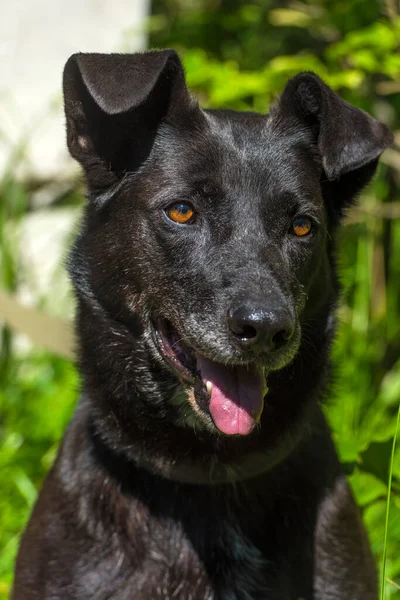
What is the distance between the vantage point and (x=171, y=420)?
9.07 ft

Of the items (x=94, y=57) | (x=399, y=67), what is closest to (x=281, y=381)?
(x=94, y=57)

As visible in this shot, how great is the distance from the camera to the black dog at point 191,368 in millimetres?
2584

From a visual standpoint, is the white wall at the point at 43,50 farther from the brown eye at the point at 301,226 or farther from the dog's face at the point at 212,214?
the brown eye at the point at 301,226

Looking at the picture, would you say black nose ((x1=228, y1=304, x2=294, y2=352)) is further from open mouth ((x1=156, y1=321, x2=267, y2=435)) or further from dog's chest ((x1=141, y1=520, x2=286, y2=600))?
dog's chest ((x1=141, y1=520, x2=286, y2=600))

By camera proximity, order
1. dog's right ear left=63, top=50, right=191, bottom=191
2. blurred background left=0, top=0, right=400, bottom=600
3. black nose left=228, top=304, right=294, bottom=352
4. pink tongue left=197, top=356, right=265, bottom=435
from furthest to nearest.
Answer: blurred background left=0, top=0, right=400, bottom=600 → dog's right ear left=63, top=50, right=191, bottom=191 → pink tongue left=197, top=356, right=265, bottom=435 → black nose left=228, top=304, right=294, bottom=352

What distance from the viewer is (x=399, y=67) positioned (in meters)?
3.67

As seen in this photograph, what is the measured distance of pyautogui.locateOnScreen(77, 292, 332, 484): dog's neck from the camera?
2744 mm

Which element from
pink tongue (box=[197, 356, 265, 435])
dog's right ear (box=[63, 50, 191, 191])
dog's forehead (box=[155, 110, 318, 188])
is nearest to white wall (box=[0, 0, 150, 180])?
dog's right ear (box=[63, 50, 191, 191])

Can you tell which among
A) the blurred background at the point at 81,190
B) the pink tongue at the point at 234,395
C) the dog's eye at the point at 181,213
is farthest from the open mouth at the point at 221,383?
the blurred background at the point at 81,190

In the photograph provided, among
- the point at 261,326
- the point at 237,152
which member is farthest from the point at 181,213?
the point at 261,326

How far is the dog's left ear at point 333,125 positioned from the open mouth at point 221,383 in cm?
67

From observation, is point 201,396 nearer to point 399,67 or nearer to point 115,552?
point 115,552

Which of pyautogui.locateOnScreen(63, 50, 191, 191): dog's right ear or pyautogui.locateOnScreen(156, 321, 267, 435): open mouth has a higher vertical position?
pyautogui.locateOnScreen(63, 50, 191, 191): dog's right ear

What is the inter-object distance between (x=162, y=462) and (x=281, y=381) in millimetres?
442
